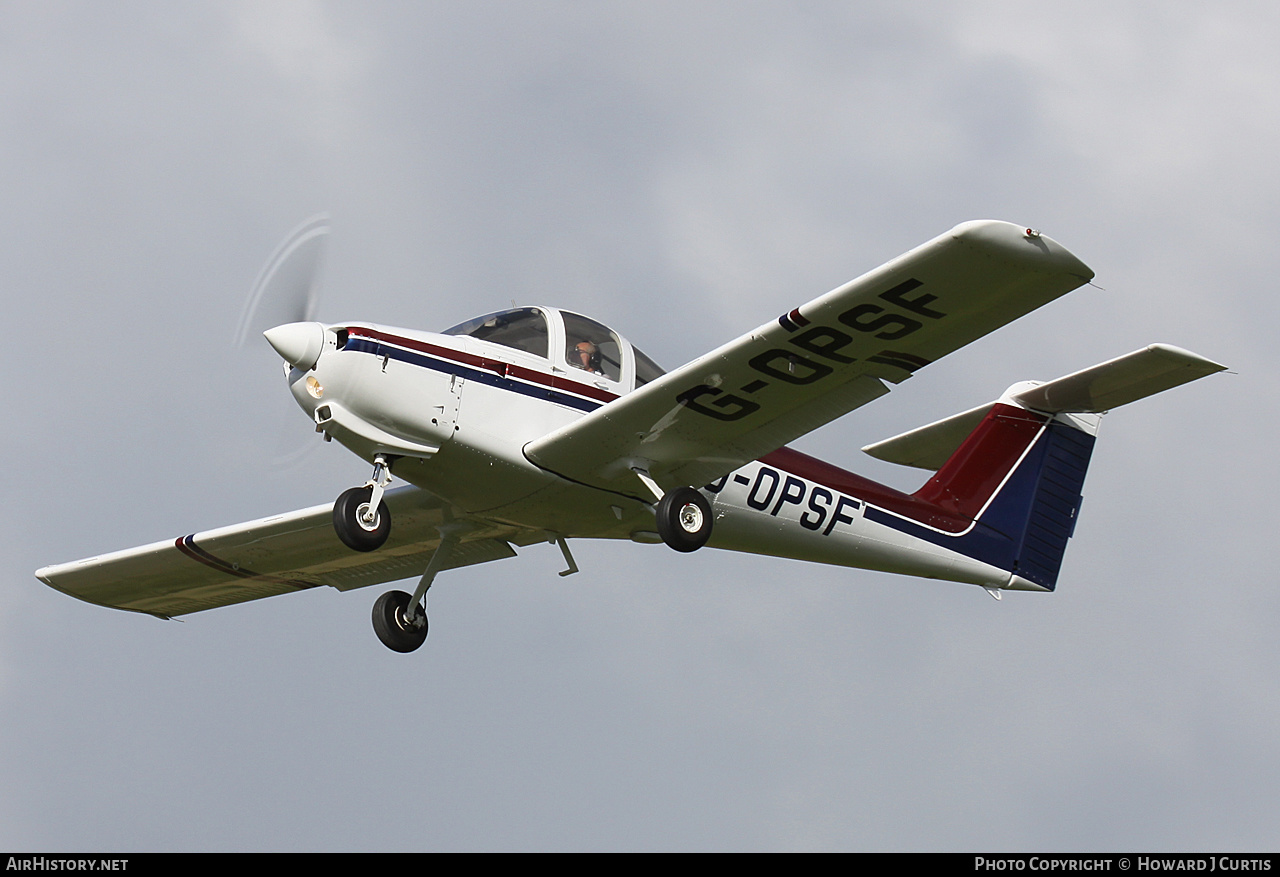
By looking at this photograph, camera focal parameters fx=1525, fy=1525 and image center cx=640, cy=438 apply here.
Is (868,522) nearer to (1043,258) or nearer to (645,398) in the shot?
(645,398)

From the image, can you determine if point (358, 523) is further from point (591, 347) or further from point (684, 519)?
point (684, 519)

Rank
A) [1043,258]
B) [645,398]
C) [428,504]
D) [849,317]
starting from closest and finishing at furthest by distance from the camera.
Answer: [1043,258], [849,317], [645,398], [428,504]

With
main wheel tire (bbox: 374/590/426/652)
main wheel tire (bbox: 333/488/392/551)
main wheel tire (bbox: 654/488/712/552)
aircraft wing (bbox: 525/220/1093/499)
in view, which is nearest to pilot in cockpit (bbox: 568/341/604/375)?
aircraft wing (bbox: 525/220/1093/499)

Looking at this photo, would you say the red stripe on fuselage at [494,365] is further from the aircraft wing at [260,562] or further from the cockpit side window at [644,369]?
the aircraft wing at [260,562]

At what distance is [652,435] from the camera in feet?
40.0

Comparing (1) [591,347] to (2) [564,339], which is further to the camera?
(1) [591,347]

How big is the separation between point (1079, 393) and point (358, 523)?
22.7 ft

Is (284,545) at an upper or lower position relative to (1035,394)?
lower

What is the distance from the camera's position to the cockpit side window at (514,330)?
484 inches

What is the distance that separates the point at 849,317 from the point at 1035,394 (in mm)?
5717

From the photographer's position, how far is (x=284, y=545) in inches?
591

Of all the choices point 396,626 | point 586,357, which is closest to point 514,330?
point 586,357

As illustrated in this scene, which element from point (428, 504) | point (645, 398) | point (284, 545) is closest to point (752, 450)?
point (645, 398)

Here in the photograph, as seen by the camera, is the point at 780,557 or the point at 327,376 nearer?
the point at 327,376
